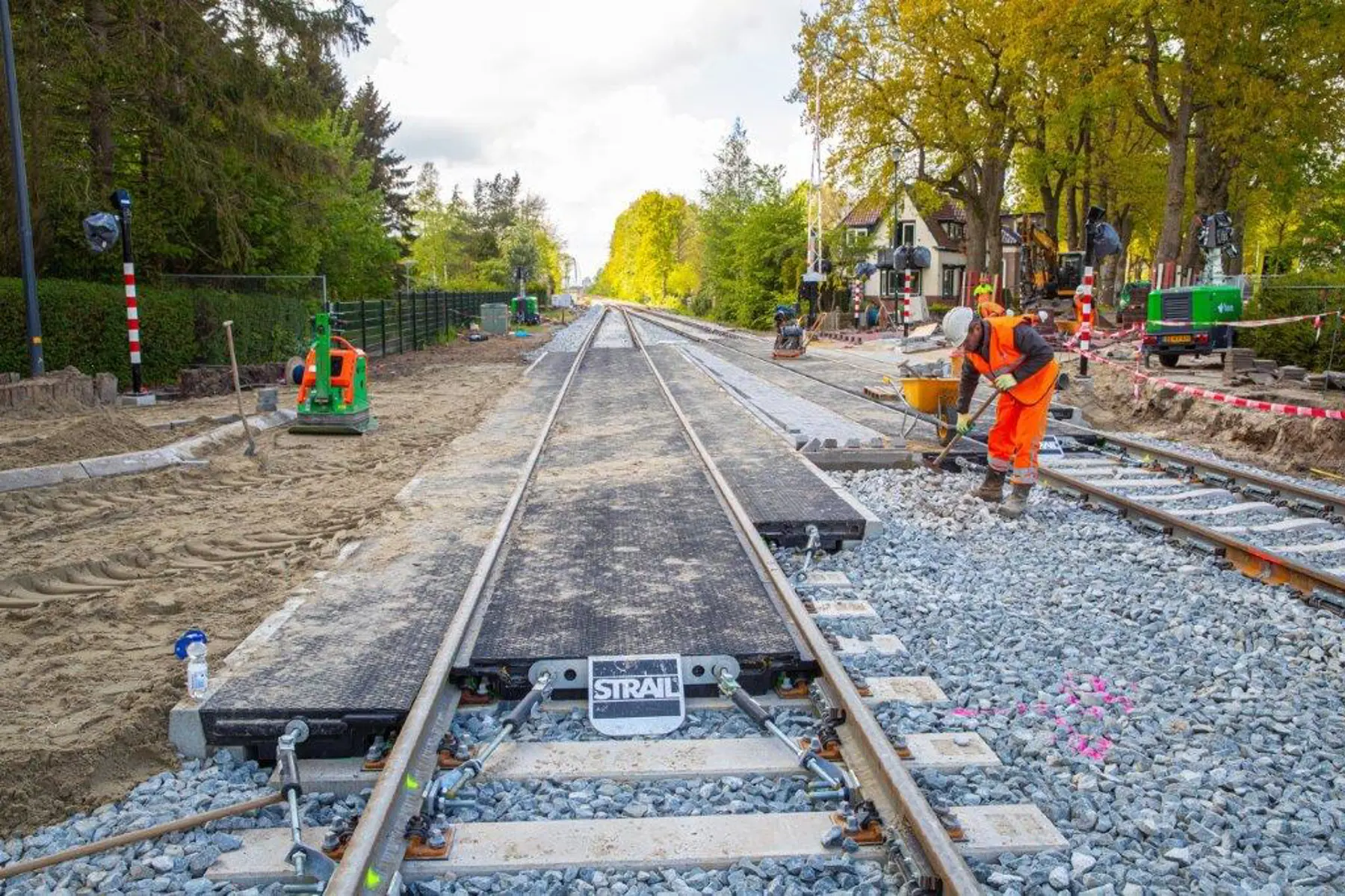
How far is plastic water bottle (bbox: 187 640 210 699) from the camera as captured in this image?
13.7 ft

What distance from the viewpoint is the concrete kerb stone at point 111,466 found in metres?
8.72

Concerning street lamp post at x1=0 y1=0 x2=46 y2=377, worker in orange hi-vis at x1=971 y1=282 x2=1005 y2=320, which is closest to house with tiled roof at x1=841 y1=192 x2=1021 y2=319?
street lamp post at x1=0 y1=0 x2=46 y2=377

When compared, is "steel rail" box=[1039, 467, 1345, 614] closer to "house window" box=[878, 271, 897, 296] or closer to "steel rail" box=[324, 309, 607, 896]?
"steel rail" box=[324, 309, 607, 896]

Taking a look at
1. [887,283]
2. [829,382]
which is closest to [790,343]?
[829,382]

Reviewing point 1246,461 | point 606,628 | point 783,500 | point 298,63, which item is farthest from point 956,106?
point 606,628

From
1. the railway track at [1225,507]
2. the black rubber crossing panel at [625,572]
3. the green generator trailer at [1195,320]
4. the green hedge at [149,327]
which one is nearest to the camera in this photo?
the black rubber crossing panel at [625,572]

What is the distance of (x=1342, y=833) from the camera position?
3.50 m

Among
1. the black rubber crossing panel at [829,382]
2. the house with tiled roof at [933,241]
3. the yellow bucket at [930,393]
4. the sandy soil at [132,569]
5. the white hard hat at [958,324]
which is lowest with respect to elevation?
the sandy soil at [132,569]

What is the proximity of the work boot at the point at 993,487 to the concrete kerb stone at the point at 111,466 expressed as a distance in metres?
7.85

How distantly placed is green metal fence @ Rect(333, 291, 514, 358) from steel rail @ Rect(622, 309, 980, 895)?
47.3 feet

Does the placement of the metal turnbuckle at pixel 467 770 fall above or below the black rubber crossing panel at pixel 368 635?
below

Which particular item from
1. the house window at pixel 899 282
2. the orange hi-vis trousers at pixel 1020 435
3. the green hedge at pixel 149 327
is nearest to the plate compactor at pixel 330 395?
the green hedge at pixel 149 327

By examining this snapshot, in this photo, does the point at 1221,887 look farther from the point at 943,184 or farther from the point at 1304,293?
the point at 943,184

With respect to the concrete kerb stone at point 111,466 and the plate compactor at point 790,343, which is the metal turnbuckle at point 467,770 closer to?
the concrete kerb stone at point 111,466
